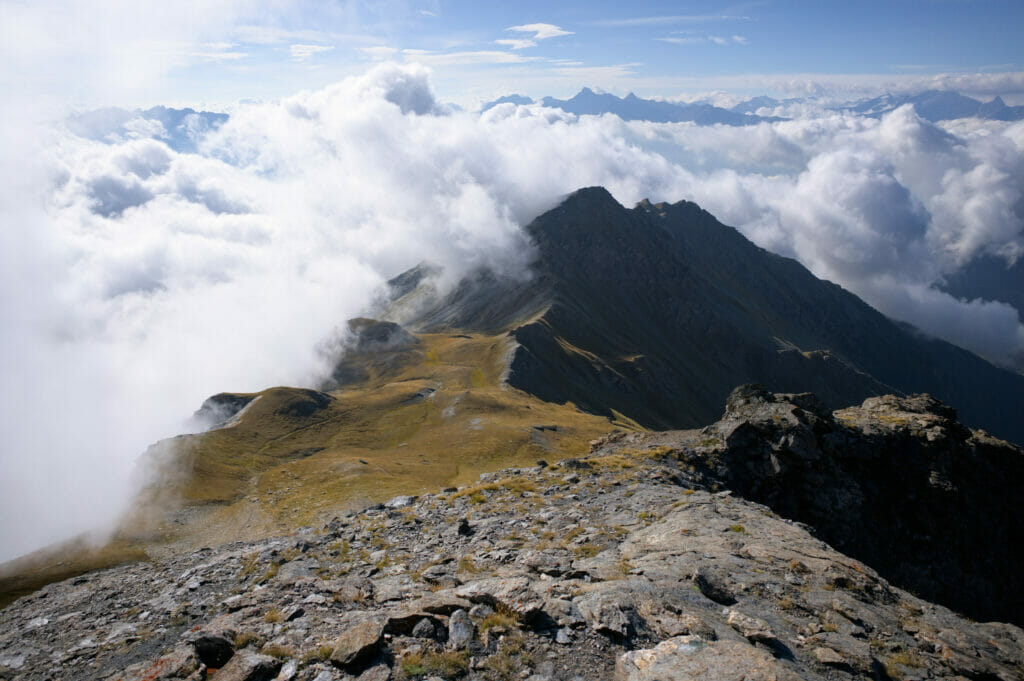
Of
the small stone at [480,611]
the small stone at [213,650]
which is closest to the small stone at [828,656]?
the small stone at [480,611]

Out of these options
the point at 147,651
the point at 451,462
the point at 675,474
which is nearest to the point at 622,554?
the point at 675,474

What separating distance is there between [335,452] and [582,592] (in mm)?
103171

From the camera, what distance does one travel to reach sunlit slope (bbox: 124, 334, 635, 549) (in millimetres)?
73125

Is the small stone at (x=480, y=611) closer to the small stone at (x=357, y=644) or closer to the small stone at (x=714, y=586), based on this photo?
the small stone at (x=357, y=644)

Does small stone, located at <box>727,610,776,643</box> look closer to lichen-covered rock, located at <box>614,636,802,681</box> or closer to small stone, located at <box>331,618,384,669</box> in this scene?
lichen-covered rock, located at <box>614,636,802,681</box>

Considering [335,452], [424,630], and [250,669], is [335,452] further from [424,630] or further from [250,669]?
[424,630]

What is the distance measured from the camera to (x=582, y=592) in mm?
18547

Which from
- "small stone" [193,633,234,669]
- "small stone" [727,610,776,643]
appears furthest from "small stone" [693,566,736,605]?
"small stone" [193,633,234,669]

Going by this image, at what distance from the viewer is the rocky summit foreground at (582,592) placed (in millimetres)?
15164

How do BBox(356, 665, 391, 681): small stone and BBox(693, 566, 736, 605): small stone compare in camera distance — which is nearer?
BBox(356, 665, 391, 681): small stone

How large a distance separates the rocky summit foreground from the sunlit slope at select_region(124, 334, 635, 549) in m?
33.2

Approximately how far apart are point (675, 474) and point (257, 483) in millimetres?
77842

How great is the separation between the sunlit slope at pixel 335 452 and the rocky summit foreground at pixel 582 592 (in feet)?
109

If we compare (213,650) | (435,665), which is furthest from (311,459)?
(435,665)
